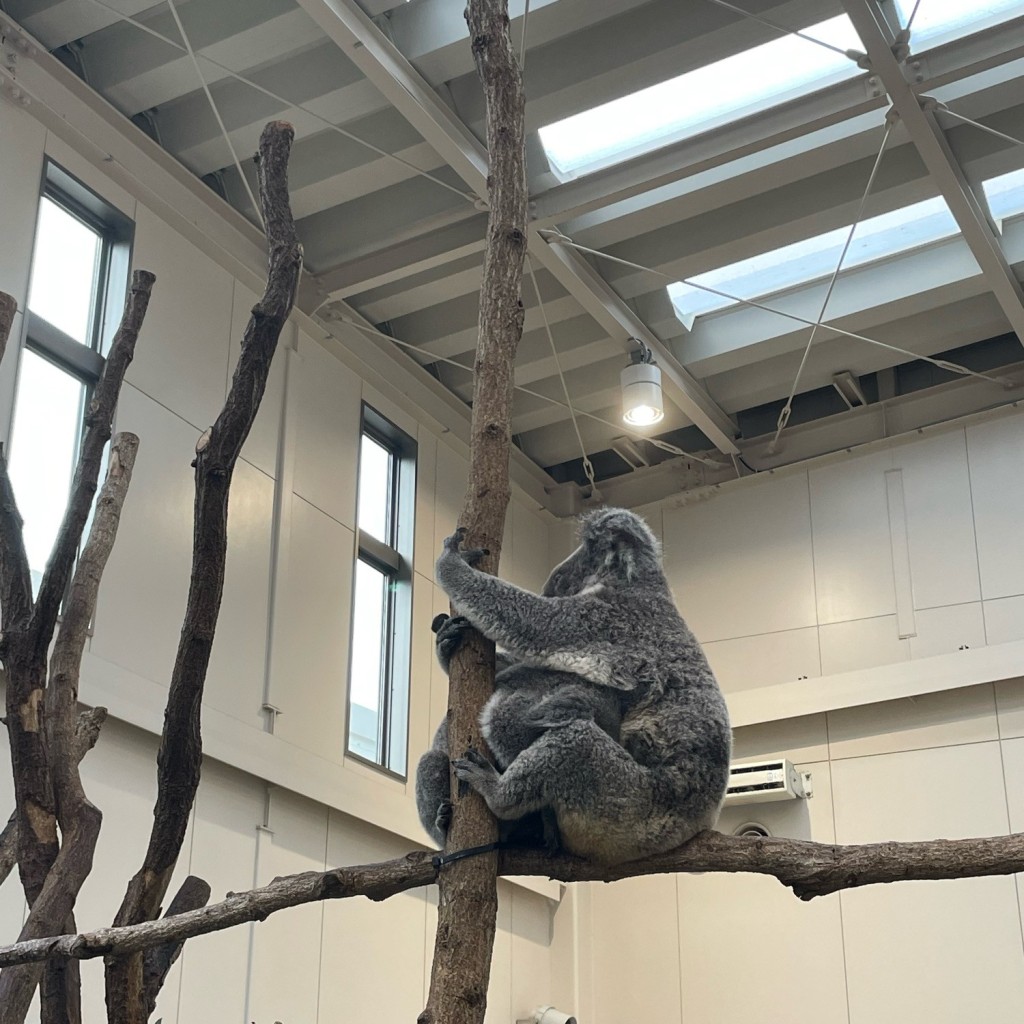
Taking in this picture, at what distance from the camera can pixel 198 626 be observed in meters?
4.09

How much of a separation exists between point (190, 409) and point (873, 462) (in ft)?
23.3

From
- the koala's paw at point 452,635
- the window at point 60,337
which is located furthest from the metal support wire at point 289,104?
the koala's paw at point 452,635

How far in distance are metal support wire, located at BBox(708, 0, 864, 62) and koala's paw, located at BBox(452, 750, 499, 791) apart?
276 inches

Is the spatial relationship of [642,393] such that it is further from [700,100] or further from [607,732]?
[607,732]

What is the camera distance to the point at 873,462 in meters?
14.8

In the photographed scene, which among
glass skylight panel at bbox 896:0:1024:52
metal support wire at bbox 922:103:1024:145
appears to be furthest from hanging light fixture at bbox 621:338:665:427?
glass skylight panel at bbox 896:0:1024:52

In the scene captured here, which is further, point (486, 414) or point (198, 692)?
point (486, 414)

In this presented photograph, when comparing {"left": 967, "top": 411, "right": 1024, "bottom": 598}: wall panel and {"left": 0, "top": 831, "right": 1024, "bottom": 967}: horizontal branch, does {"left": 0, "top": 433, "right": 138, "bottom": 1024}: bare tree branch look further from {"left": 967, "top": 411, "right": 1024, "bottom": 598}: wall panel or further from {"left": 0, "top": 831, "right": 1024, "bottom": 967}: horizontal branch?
{"left": 967, "top": 411, "right": 1024, "bottom": 598}: wall panel

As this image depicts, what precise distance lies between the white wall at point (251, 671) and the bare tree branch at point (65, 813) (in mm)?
3818

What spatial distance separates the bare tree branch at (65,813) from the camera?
4.55m

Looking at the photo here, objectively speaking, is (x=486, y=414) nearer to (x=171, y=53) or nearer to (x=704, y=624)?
(x=171, y=53)

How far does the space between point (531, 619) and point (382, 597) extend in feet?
30.2

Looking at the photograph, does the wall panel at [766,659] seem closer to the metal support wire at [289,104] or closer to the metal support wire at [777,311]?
the metal support wire at [777,311]

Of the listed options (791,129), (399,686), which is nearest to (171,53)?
(791,129)
